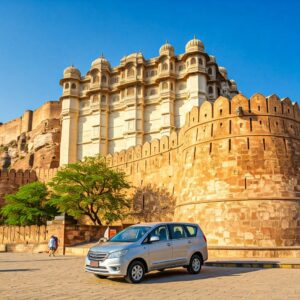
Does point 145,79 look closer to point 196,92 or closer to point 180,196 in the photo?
point 196,92

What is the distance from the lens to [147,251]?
9.38 metres

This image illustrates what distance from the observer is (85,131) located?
53.2 meters

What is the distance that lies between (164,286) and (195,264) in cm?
240

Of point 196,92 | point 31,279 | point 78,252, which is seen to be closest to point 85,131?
point 196,92

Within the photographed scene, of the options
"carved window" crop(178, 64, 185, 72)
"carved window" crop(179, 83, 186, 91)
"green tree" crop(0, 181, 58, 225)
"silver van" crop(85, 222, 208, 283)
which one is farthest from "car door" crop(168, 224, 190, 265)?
"carved window" crop(178, 64, 185, 72)

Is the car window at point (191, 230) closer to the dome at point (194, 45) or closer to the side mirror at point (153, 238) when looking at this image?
the side mirror at point (153, 238)

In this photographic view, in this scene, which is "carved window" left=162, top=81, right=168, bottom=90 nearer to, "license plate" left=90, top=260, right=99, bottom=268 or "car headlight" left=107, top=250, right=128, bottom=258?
"license plate" left=90, top=260, right=99, bottom=268

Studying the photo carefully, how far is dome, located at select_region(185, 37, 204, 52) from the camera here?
156ft

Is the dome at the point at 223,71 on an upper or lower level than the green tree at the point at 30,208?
upper

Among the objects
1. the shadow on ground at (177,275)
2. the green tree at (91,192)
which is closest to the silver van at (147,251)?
the shadow on ground at (177,275)

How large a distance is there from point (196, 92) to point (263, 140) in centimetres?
2931

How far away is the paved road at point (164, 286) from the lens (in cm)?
729

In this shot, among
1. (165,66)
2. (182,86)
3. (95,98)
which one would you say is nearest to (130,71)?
(165,66)

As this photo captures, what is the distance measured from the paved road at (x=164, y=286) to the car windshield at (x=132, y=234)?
3.18ft
